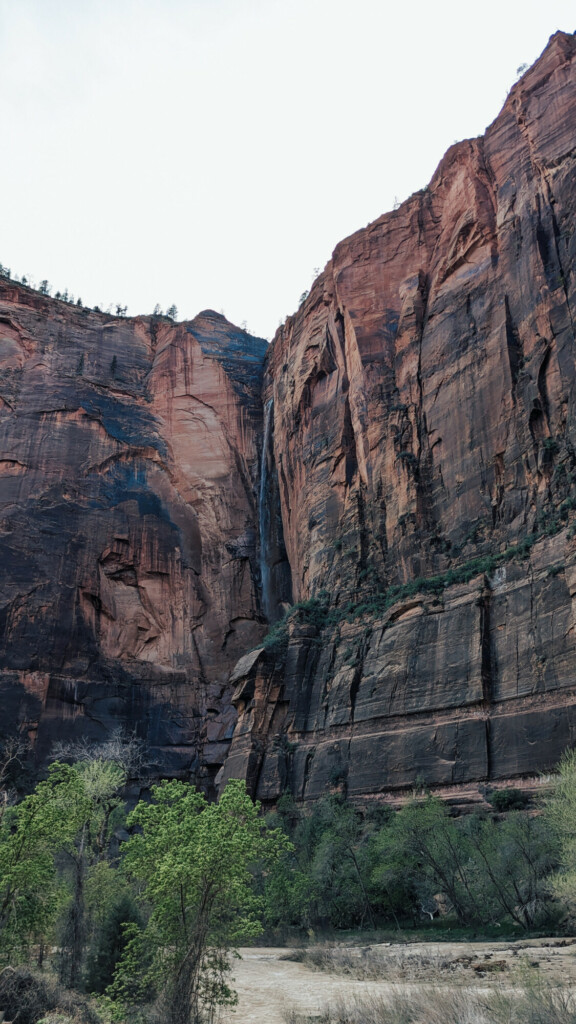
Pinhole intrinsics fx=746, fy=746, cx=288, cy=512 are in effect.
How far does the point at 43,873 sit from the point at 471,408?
3039 cm

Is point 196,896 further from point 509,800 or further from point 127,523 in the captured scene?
point 127,523

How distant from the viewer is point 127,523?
181 ft

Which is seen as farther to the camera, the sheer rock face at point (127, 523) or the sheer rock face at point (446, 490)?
the sheer rock face at point (127, 523)

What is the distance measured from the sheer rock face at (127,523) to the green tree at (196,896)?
35474 mm

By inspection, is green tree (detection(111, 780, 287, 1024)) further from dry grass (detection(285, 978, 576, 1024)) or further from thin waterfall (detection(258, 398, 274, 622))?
thin waterfall (detection(258, 398, 274, 622))

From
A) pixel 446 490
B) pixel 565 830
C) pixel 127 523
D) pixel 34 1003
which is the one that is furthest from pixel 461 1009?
pixel 127 523

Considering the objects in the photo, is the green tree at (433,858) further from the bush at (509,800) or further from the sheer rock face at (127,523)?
the sheer rock face at (127,523)

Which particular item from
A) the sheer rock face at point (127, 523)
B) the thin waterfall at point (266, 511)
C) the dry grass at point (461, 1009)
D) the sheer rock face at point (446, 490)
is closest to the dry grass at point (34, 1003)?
the dry grass at point (461, 1009)

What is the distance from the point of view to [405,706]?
32.8 meters

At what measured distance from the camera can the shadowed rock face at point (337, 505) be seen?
104 ft

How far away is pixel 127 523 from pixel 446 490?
26.1 metres

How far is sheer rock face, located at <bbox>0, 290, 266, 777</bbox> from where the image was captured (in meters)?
48.3

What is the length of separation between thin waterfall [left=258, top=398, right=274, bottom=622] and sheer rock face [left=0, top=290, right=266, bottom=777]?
756 millimetres

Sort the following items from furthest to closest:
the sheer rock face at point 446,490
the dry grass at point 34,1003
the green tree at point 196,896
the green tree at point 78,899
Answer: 1. the sheer rock face at point 446,490
2. the green tree at point 78,899
3. the dry grass at point 34,1003
4. the green tree at point 196,896
